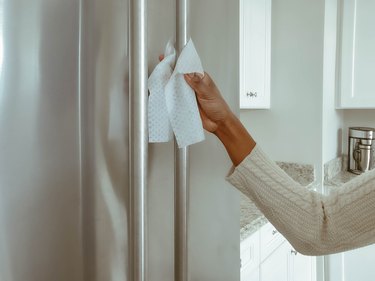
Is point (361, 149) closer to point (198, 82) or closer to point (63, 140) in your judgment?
point (198, 82)

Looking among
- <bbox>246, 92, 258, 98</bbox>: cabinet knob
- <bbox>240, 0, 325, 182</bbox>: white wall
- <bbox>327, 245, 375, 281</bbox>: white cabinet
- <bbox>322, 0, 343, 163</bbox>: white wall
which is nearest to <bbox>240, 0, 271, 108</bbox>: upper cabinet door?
<bbox>246, 92, 258, 98</bbox>: cabinet knob

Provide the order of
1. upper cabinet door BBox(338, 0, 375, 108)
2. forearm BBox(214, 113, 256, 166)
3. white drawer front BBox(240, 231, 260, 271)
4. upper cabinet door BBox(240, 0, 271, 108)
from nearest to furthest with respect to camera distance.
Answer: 1. forearm BBox(214, 113, 256, 166)
2. white drawer front BBox(240, 231, 260, 271)
3. upper cabinet door BBox(240, 0, 271, 108)
4. upper cabinet door BBox(338, 0, 375, 108)

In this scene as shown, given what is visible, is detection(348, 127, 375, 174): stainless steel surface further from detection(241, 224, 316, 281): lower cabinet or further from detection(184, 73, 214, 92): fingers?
detection(184, 73, 214, 92): fingers

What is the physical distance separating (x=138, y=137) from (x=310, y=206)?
0.44 meters

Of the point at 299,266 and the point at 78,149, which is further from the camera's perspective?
the point at 299,266

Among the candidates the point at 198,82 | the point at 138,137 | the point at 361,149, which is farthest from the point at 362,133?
the point at 138,137

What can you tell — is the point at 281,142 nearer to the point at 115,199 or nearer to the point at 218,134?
the point at 218,134

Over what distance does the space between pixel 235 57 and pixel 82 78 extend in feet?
1.23

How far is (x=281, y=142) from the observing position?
7.68 ft

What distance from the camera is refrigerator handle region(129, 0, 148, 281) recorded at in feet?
1.29

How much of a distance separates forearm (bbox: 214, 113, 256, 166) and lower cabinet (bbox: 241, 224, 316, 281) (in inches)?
32.2

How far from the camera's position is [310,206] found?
686 millimetres

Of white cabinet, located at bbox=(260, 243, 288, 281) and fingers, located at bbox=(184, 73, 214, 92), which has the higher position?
fingers, located at bbox=(184, 73, 214, 92)

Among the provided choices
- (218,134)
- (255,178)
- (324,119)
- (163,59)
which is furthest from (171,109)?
(324,119)
